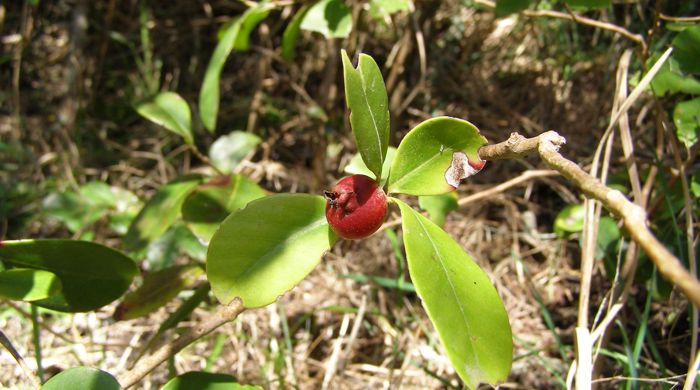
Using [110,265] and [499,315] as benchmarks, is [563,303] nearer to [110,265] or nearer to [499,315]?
[499,315]

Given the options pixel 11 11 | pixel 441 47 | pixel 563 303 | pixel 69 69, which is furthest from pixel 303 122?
pixel 11 11

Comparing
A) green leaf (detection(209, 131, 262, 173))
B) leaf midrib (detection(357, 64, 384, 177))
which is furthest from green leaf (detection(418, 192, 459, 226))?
green leaf (detection(209, 131, 262, 173))

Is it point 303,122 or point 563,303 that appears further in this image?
point 303,122

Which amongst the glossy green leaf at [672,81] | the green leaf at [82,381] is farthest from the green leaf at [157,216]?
the glossy green leaf at [672,81]

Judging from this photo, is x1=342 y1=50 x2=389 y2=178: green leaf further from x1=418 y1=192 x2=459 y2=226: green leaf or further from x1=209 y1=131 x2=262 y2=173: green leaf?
x1=209 y1=131 x2=262 y2=173: green leaf

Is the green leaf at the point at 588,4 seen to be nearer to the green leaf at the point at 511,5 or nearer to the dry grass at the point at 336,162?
the green leaf at the point at 511,5
